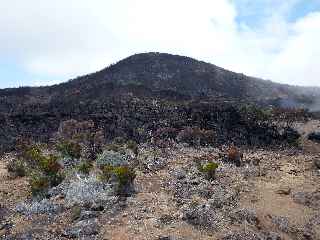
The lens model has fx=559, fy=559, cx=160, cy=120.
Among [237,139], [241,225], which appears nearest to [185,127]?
[237,139]

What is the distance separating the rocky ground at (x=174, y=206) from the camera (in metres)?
18.4

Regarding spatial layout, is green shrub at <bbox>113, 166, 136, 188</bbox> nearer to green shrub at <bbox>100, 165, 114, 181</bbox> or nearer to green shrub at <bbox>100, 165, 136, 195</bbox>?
green shrub at <bbox>100, 165, 136, 195</bbox>

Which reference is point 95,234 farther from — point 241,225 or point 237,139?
point 237,139

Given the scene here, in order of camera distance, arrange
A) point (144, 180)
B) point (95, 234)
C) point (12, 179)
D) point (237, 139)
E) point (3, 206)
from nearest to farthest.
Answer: point (95, 234) < point (3, 206) < point (144, 180) < point (12, 179) < point (237, 139)

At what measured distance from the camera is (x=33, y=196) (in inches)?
837

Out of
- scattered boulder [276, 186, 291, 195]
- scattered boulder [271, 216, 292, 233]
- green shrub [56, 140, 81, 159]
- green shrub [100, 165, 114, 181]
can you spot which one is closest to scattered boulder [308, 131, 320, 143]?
scattered boulder [276, 186, 291, 195]

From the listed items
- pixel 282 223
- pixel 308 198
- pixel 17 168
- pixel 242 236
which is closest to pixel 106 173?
pixel 17 168

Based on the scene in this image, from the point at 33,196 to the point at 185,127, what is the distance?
47.7 feet

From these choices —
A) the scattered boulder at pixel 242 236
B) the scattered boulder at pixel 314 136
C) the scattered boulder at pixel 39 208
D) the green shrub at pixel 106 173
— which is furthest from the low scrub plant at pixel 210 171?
the scattered boulder at pixel 314 136

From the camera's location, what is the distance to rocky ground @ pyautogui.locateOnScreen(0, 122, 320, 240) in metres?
18.4

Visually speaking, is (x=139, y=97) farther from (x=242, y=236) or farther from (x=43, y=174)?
(x=242, y=236)

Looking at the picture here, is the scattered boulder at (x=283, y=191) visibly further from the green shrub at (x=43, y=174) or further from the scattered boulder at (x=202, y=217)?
the green shrub at (x=43, y=174)

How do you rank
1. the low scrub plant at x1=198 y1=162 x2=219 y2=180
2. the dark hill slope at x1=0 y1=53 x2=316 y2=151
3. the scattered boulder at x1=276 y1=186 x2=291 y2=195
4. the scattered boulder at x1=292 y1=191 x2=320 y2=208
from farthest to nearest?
1. the dark hill slope at x1=0 y1=53 x2=316 y2=151
2. the low scrub plant at x1=198 y1=162 x2=219 y2=180
3. the scattered boulder at x1=276 y1=186 x2=291 y2=195
4. the scattered boulder at x1=292 y1=191 x2=320 y2=208

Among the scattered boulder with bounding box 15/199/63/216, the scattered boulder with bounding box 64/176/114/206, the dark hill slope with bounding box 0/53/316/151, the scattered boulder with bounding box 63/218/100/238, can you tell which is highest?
the dark hill slope with bounding box 0/53/316/151
